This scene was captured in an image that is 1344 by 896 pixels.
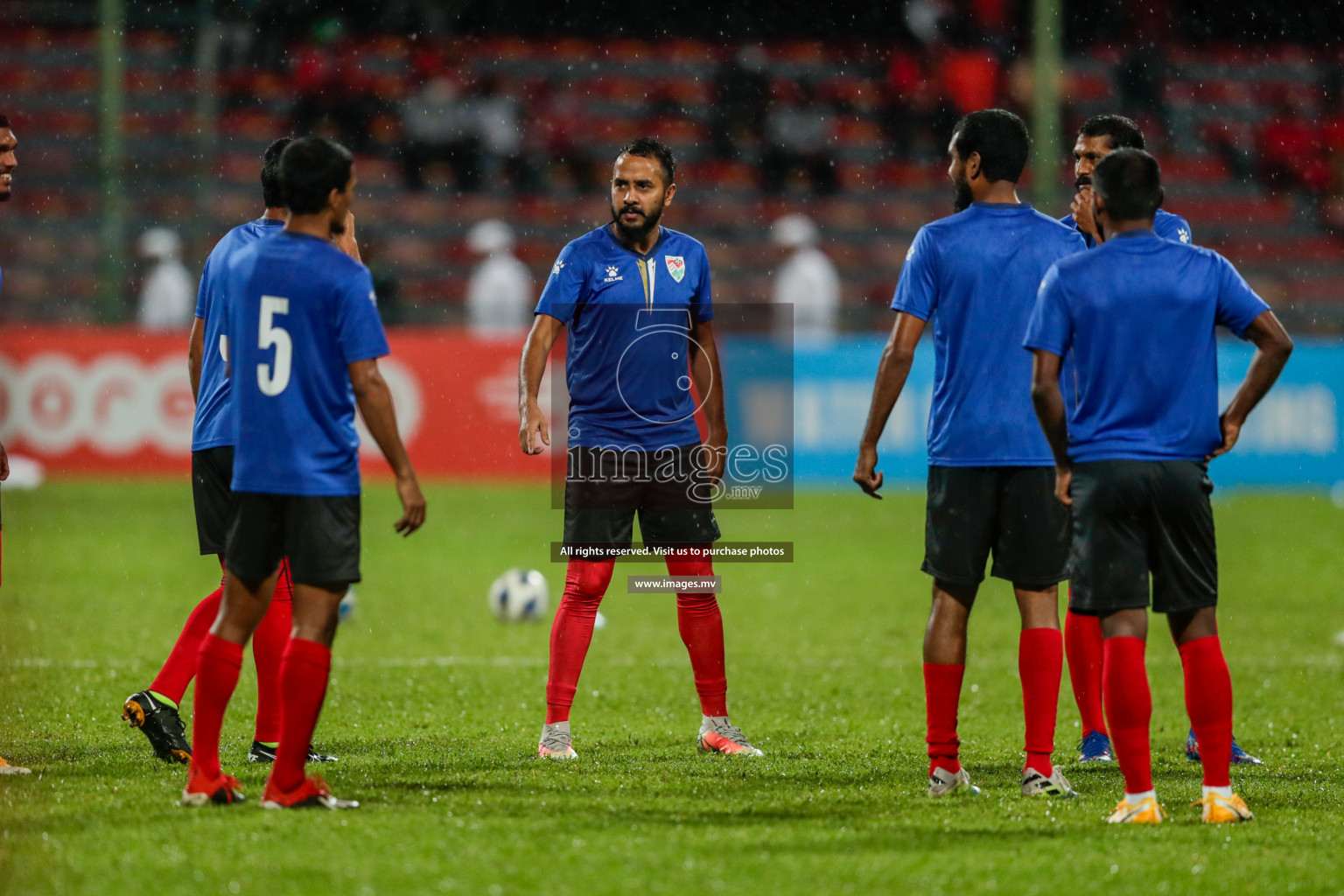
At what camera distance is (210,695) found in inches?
184

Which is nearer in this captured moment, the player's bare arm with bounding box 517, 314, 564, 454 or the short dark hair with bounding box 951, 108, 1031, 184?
the short dark hair with bounding box 951, 108, 1031, 184

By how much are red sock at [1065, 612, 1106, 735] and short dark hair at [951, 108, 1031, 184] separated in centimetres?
163

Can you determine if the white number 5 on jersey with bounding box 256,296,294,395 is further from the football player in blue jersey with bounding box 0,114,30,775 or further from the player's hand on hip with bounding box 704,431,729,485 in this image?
the player's hand on hip with bounding box 704,431,729,485

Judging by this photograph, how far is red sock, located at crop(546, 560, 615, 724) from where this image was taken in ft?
19.6

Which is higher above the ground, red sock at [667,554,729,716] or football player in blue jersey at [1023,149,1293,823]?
football player in blue jersey at [1023,149,1293,823]

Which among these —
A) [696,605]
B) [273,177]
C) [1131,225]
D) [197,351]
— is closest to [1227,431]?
Result: [1131,225]

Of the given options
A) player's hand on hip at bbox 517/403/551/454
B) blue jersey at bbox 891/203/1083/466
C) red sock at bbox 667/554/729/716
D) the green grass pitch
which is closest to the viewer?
the green grass pitch

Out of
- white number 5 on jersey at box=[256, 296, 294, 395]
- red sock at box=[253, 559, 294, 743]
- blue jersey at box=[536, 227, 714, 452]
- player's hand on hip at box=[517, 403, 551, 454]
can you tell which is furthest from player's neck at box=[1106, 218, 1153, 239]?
red sock at box=[253, 559, 294, 743]

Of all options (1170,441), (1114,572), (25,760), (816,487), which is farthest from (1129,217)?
(816,487)

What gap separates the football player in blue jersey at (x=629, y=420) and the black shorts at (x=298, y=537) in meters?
1.37

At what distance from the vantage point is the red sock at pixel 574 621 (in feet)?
19.6

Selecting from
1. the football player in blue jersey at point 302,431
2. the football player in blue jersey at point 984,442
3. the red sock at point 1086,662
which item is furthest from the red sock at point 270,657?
the red sock at point 1086,662

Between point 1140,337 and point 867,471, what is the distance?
3.25 feet

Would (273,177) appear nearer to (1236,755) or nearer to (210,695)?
(210,695)
